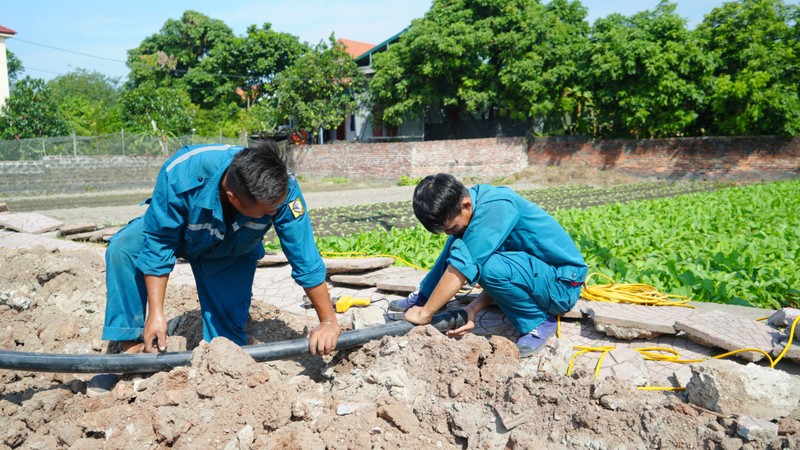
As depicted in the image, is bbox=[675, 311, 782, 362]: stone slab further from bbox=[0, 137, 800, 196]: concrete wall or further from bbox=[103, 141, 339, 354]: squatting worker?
bbox=[0, 137, 800, 196]: concrete wall

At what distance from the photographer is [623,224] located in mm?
7797

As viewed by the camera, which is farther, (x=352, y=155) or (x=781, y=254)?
(x=352, y=155)

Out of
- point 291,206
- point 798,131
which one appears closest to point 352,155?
point 798,131

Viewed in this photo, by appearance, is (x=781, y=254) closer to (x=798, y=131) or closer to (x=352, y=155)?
(x=798, y=131)

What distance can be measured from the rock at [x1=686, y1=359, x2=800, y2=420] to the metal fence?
748 inches

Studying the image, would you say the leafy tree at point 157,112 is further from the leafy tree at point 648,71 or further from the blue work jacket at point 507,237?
the blue work jacket at point 507,237

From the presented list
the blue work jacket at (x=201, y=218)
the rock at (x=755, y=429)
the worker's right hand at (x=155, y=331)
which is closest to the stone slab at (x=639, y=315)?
the rock at (x=755, y=429)

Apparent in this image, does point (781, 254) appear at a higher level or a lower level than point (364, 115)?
lower

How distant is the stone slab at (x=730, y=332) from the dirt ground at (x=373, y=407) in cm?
54

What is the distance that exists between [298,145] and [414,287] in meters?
20.4

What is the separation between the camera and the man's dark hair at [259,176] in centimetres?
242

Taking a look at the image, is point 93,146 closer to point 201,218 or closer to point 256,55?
point 256,55

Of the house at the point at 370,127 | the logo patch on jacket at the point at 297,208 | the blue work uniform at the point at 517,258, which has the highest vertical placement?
the house at the point at 370,127

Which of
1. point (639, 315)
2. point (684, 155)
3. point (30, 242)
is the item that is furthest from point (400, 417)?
point (684, 155)
